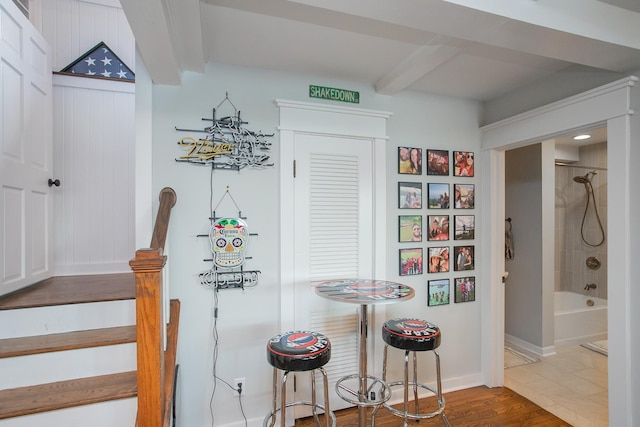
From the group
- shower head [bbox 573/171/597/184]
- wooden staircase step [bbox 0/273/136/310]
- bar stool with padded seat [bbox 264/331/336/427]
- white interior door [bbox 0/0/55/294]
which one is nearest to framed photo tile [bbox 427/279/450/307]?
bar stool with padded seat [bbox 264/331/336/427]

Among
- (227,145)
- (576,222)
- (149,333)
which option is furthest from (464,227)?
(149,333)

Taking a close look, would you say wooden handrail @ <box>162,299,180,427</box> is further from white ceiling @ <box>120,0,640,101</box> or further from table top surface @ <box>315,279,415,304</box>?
white ceiling @ <box>120,0,640,101</box>

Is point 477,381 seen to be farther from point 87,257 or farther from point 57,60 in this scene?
point 57,60

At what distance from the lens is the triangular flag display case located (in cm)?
261

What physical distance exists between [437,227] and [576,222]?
8.64 ft

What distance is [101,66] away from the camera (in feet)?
8.74

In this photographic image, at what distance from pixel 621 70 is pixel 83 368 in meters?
3.39

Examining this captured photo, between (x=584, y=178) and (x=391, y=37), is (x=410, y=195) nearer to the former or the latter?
(x=391, y=37)

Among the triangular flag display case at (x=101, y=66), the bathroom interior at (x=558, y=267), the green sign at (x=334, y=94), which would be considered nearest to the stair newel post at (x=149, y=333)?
the green sign at (x=334, y=94)

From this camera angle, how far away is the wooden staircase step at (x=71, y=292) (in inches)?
66.9

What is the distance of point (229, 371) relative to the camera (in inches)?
81.5

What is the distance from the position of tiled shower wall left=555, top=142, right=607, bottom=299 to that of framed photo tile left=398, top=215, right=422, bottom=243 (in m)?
2.54

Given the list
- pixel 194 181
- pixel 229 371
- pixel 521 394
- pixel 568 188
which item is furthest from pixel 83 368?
pixel 568 188

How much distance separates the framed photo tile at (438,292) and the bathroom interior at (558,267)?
98 centimetres
